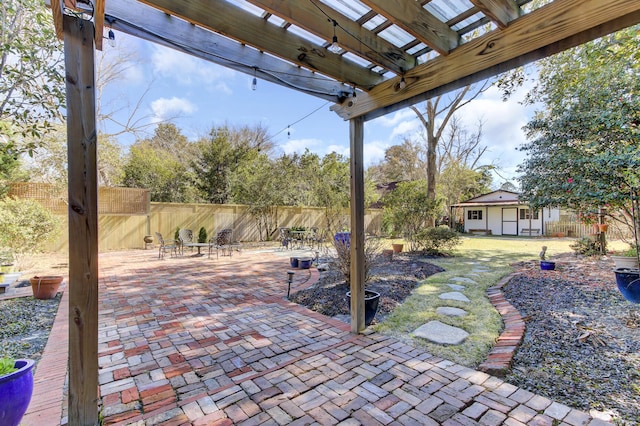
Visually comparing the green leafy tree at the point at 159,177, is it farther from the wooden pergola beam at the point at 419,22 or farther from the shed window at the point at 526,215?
the shed window at the point at 526,215

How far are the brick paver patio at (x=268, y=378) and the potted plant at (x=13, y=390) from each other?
294mm

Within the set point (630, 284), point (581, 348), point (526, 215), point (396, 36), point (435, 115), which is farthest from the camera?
point (526, 215)

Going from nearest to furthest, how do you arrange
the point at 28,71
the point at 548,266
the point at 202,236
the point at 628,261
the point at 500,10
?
the point at 500,10 → the point at 28,71 → the point at 628,261 → the point at 548,266 → the point at 202,236

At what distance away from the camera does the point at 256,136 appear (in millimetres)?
18531

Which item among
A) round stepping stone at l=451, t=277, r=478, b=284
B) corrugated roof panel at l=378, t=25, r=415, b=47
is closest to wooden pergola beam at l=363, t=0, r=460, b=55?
corrugated roof panel at l=378, t=25, r=415, b=47

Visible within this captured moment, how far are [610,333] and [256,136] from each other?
711 inches

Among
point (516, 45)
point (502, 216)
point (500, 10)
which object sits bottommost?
point (502, 216)

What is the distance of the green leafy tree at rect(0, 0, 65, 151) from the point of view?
3473 millimetres

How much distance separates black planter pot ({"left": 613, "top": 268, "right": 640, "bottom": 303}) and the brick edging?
1321 mm

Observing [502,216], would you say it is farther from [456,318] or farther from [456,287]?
[456,318]

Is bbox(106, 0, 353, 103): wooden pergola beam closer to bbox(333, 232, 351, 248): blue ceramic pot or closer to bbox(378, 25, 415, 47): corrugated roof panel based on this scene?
bbox(378, 25, 415, 47): corrugated roof panel

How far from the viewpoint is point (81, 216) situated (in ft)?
5.25

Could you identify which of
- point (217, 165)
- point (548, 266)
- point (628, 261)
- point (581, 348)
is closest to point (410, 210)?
point (548, 266)

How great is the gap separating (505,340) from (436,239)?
5660 mm
